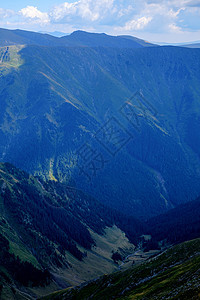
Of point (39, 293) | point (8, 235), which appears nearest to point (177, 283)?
point (39, 293)

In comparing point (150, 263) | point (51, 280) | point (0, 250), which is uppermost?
point (0, 250)

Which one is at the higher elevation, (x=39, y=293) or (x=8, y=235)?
(x=8, y=235)

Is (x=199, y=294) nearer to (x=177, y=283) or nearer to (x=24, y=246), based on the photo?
(x=177, y=283)

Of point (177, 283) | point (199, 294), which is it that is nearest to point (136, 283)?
point (177, 283)

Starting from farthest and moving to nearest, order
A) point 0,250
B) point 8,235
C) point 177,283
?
point 8,235 < point 0,250 < point 177,283

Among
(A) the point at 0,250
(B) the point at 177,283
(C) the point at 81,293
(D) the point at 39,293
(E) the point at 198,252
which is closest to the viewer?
(B) the point at 177,283

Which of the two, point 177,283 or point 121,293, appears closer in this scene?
point 177,283
